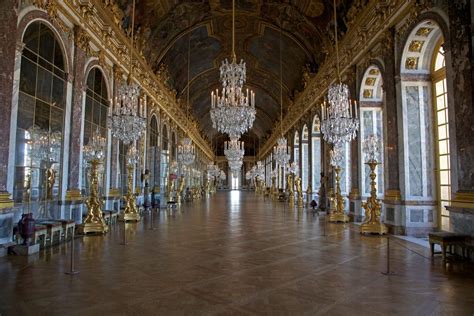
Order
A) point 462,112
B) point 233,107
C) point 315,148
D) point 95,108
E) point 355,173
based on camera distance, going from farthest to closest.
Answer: point 315,148 < point 355,173 < point 95,108 < point 233,107 < point 462,112

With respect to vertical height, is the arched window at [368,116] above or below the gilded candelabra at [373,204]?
above

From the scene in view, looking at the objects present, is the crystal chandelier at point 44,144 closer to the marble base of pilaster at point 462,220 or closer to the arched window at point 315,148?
the marble base of pilaster at point 462,220

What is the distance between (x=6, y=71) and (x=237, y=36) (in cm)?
1515

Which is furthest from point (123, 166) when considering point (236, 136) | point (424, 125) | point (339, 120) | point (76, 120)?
point (424, 125)

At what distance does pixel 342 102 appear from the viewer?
785 cm

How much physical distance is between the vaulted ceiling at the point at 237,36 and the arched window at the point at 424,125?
474 centimetres

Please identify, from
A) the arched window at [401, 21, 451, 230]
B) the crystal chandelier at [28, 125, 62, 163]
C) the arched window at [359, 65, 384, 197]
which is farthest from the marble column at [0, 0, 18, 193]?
the arched window at [359, 65, 384, 197]

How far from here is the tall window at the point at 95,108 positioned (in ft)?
30.9

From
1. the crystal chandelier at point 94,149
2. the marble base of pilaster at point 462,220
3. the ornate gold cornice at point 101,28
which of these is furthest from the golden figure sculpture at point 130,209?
the marble base of pilaster at point 462,220

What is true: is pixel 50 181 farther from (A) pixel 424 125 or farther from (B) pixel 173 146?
(B) pixel 173 146

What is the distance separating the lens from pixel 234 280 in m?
4.07

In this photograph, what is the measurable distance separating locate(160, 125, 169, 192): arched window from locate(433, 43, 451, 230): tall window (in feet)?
44.2

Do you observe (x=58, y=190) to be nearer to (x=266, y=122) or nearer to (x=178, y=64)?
(x=178, y=64)

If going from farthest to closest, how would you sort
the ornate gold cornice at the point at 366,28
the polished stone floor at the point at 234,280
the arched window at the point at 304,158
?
the arched window at the point at 304,158 < the ornate gold cornice at the point at 366,28 < the polished stone floor at the point at 234,280
